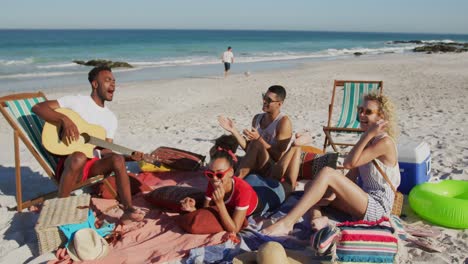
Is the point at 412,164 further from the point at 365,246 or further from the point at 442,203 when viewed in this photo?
the point at 365,246

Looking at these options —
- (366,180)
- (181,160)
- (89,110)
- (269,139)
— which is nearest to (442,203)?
(366,180)

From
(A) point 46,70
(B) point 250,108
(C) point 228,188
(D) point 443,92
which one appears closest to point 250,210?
(C) point 228,188

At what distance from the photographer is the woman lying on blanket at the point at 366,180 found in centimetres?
340

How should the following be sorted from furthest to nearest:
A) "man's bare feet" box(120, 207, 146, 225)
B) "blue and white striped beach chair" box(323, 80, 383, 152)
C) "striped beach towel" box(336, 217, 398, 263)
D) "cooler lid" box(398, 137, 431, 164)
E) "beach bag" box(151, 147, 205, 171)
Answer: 1. "blue and white striped beach chair" box(323, 80, 383, 152)
2. "beach bag" box(151, 147, 205, 171)
3. "cooler lid" box(398, 137, 431, 164)
4. "man's bare feet" box(120, 207, 146, 225)
5. "striped beach towel" box(336, 217, 398, 263)

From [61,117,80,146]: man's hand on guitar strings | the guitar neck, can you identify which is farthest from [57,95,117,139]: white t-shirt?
[61,117,80,146]: man's hand on guitar strings

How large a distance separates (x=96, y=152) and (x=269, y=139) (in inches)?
65.6

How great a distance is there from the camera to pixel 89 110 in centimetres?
421

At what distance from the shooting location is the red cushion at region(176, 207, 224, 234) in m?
3.42

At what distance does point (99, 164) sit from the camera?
3.89 metres

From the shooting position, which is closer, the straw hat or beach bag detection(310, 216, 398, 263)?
beach bag detection(310, 216, 398, 263)

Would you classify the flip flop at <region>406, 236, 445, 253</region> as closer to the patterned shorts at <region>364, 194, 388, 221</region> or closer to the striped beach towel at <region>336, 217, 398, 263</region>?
the patterned shorts at <region>364, 194, 388, 221</region>

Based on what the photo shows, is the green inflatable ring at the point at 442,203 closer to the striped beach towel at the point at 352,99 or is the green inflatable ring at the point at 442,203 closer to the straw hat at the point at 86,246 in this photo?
the striped beach towel at the point at 352,99

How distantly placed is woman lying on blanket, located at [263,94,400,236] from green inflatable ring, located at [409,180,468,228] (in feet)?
1.31

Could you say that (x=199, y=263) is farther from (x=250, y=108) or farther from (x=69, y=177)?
(x=250, y=108)
